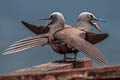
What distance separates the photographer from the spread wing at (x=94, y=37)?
10.2m

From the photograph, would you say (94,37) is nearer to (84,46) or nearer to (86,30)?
(86,30)

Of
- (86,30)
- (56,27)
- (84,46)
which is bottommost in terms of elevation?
(84,46)

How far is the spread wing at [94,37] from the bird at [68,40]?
221 mm

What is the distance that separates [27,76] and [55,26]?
4519mm

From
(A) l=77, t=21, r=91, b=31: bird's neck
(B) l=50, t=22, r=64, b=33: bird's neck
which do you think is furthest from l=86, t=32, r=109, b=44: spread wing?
(B) l=50, t=22, r=64, b=33: bird's neck

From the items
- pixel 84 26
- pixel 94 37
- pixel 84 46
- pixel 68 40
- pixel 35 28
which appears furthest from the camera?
pixel 35 28

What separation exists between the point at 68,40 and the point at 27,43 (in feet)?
4.73

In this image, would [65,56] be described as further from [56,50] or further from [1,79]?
[1,79]

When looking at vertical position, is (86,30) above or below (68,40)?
above

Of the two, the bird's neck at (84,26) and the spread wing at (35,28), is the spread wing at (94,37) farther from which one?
the spread wing at (35,28)

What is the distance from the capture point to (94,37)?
1024cm

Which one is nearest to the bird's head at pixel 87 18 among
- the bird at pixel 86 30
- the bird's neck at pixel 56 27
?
the bird at pixel 86 30

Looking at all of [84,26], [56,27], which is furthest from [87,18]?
[56,27]

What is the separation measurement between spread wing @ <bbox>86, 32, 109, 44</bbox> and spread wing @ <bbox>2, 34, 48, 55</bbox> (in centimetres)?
144
